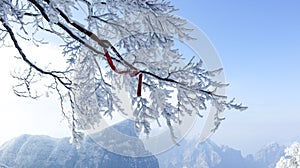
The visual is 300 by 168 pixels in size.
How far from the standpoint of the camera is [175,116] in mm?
4742

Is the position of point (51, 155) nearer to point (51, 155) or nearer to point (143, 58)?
point (51, 155)

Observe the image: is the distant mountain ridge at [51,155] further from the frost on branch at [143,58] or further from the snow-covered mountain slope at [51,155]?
the frost on branch at [143,58]

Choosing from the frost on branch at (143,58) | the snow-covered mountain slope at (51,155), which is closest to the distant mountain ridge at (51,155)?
the snow-covered mountain slope at (51,155)

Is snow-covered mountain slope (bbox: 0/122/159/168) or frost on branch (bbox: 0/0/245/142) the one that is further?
snow-covered mountain slope (bbox: 0/122/159/168)

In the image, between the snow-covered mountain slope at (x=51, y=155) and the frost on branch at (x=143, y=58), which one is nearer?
the frost on branch at (x=143, y=58)

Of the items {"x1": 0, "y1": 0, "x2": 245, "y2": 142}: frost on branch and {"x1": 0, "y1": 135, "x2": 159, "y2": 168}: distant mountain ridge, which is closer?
{"x1": 0, "y1": 0, "x2": 245, "y2": 142}: frost on branch

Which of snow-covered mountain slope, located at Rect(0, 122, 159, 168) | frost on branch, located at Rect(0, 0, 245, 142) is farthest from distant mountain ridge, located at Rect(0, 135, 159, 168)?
frost on branch, located at Rect(0, 0, 245, 142)

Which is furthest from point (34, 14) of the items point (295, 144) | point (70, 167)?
point (70, 167)

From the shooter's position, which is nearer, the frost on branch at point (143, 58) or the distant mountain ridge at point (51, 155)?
the frost on branch at point (143, 58)

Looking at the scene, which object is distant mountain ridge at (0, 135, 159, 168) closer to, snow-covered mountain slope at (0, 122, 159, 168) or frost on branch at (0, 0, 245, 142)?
snow-covered mountain slope at (0, 122, 159, 168)

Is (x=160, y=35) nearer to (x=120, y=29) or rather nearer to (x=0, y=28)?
(x=120, y=29)

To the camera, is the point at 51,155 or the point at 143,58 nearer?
the point at 143,58

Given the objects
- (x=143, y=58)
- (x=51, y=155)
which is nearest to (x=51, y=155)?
(x=51, y=155)

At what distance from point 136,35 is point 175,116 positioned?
127cm
